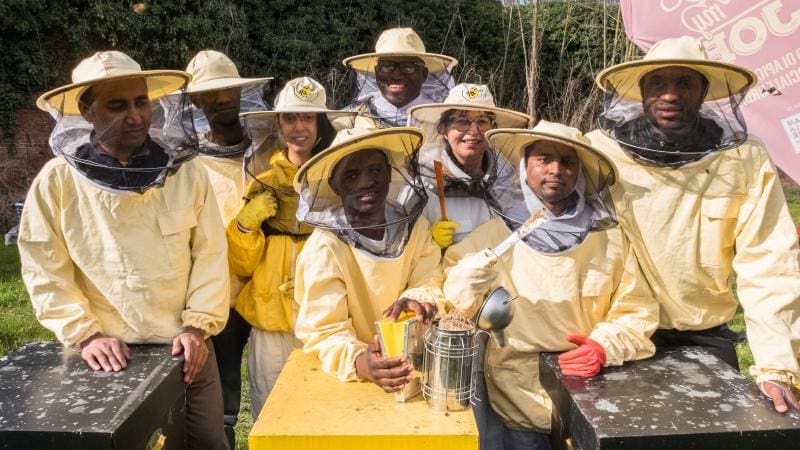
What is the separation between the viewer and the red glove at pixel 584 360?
1.94 metres

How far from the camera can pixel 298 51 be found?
1009 cm

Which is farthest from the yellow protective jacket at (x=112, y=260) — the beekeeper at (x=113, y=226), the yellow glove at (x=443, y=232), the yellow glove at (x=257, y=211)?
the yellow glove at (x=443, y=232)

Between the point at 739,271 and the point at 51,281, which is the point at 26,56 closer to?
the point at 51,281

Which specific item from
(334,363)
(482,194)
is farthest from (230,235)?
(482,194)

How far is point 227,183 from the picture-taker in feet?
9.18

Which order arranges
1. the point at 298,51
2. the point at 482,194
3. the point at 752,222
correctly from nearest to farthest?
the point at 752,222, the point at 482,194, the point at 298,51

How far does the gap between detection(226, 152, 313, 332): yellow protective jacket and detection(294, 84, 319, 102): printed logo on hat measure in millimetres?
273

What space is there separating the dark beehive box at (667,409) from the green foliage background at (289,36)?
6502 millimetres

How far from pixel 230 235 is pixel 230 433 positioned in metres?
1.01

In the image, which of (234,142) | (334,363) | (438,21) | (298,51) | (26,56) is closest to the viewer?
(334,363)

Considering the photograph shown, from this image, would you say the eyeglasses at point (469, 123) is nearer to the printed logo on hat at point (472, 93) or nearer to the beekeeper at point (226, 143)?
the printed logo on hat at point (472, 93)

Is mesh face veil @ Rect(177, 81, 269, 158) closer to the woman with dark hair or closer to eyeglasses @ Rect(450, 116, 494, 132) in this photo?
the woman with dark hair

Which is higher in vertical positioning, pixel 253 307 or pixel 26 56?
pixel 26 56

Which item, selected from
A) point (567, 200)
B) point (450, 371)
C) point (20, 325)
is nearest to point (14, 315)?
point (20, 325)
